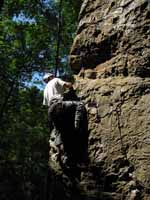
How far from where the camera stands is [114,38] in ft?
34.0

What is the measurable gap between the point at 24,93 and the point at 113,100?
1488 cm

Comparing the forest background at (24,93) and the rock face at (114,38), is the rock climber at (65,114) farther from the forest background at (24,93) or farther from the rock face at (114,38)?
the forest background at (24,93)

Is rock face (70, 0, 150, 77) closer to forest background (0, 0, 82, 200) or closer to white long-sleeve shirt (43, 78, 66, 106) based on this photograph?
white long-sleeve shirt (43, 78, 66, 106)

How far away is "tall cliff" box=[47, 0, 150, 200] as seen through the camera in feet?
29.1

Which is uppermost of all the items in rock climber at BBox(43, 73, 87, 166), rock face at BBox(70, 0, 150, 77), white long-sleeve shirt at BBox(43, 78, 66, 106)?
rock face at BBox(70, 0, 150, 77)

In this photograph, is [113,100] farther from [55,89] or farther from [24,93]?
[24,93]

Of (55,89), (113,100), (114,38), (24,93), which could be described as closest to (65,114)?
(55,89)

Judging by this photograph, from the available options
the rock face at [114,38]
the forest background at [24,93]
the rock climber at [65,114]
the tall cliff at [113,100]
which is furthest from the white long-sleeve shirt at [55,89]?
the forest background at [24,93]

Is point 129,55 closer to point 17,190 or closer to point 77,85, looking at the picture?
point 77,85

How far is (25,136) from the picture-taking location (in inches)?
947

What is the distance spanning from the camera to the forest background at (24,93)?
22.9 m

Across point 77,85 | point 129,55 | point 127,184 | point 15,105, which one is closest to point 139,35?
point 129,55

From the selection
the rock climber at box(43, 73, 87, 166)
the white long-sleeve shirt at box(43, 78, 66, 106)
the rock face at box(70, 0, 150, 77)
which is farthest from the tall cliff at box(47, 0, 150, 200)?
the white long-sleeve shirt at box(43, 78, 66, 106)

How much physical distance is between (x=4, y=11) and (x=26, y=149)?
7.34 meters
